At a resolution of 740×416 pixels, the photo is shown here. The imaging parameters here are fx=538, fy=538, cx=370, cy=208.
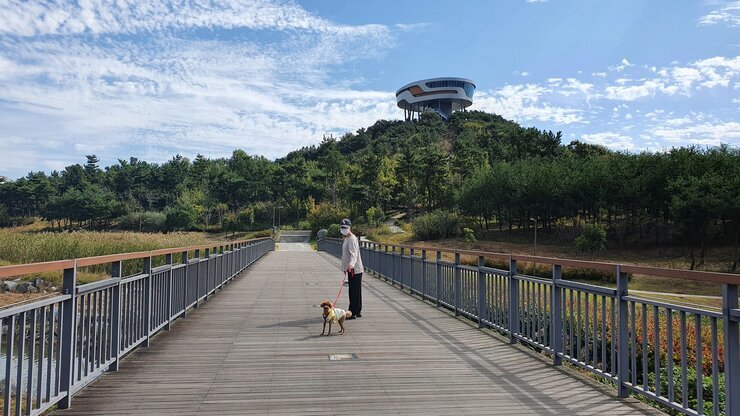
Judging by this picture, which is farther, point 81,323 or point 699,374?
point 81,323

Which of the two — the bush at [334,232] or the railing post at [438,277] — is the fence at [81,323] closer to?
the railing post at [438,277]

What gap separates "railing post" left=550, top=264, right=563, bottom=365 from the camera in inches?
211

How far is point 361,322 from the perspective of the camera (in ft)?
26.7

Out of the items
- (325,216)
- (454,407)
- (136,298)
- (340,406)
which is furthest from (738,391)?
(325,216)

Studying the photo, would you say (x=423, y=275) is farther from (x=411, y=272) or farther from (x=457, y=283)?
(x=457, y=283)

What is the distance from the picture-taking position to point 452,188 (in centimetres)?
7144

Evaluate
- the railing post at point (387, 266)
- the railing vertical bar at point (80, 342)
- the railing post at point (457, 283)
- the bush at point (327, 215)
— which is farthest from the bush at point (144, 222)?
the railing vertical bar at point (80, 342)

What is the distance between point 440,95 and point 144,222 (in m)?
90.2

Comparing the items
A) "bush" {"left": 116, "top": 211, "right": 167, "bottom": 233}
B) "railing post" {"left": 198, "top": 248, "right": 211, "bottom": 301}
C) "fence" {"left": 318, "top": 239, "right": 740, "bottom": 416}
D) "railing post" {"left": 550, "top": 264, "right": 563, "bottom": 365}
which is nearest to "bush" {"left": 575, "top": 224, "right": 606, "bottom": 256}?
"fence" {"left": 318, "top": 239, "right": 740, "bottom": 416}

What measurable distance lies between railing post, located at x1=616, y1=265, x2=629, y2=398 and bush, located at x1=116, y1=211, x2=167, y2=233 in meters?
90.8

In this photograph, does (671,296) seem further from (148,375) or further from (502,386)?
(148,375)

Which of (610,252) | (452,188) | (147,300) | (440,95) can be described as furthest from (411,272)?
(440,95)

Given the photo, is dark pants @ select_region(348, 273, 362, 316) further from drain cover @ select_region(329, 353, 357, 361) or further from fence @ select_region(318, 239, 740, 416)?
drain cover @ select_region(329, 353, 357, 361)

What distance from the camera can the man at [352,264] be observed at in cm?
827
